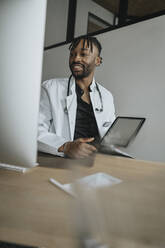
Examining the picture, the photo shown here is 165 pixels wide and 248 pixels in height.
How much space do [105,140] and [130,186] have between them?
21 centimetres

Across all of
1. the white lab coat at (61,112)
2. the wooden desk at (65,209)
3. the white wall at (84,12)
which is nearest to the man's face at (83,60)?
the white lab coat at (61,112)

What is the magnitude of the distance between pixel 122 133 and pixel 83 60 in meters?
0.86

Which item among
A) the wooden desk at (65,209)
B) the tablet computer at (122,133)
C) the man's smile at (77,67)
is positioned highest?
the man's smile at (77,67)

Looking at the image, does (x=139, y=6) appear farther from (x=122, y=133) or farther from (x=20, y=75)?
(x=20, y=75)

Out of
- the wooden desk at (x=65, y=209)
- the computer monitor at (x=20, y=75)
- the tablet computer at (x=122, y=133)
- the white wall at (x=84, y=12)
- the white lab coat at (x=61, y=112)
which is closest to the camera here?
the wooden desk at (x=65, y=209)

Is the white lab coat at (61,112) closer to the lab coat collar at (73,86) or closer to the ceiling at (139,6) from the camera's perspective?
the lab coat collar at (73,86)

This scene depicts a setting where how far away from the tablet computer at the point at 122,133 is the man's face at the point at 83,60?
0.71 m

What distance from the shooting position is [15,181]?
34 cm

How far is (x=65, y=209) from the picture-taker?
26 centimetres

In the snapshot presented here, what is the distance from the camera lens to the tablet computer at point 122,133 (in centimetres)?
49

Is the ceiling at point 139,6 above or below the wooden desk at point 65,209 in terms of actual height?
above

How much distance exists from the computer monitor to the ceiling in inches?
43.4

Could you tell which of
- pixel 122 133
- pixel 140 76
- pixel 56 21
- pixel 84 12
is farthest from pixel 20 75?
pixel 56 21

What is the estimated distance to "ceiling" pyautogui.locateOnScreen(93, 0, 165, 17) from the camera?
3.78 ft
